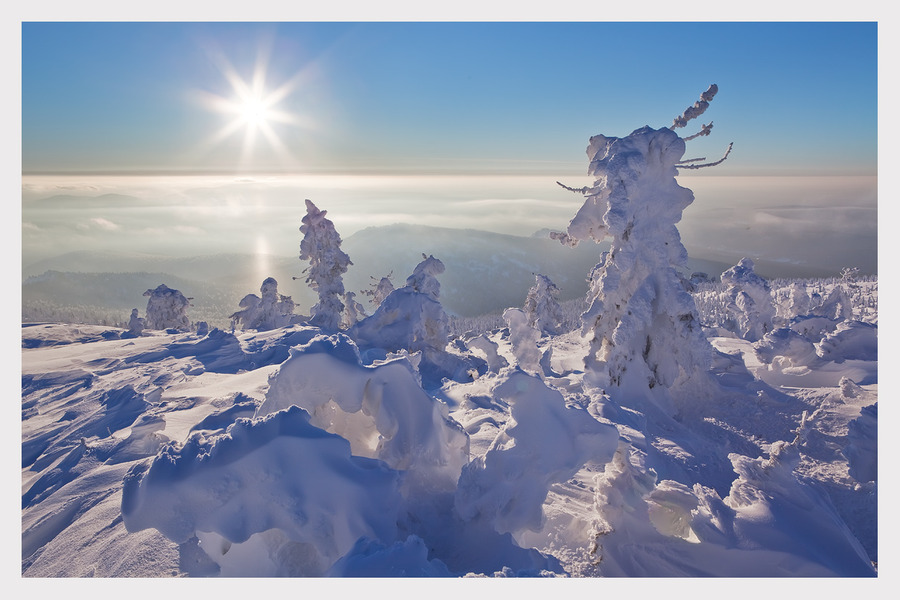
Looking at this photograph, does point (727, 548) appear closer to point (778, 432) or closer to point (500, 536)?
point (500, 536)

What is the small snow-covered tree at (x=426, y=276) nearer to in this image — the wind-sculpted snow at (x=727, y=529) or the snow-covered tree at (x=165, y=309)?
the wind-sculpted snow at (x=727, y=529)

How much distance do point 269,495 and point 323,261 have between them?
25.6 m

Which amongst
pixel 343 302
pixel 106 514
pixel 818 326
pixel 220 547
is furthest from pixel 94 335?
pixel 818 326

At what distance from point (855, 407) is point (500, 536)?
1095 cm

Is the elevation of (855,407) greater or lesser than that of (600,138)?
lesser

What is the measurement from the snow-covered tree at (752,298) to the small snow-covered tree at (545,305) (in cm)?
1657

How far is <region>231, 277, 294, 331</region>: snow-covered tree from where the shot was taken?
106 feet

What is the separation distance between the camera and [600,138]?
43.0 ft

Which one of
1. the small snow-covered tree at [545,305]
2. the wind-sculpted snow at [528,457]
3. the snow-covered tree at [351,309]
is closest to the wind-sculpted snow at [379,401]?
the wind-sculpted snow at [528,457]

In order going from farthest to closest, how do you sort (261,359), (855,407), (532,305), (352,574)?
1. (532,305)
2. (261,359)
3. (855,407)
4. (352,574)

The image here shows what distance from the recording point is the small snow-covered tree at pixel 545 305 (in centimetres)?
4288

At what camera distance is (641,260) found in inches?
516

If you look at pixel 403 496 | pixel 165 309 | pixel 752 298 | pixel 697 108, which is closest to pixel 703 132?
pixel 697 108

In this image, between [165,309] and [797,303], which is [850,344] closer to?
[797,303]
